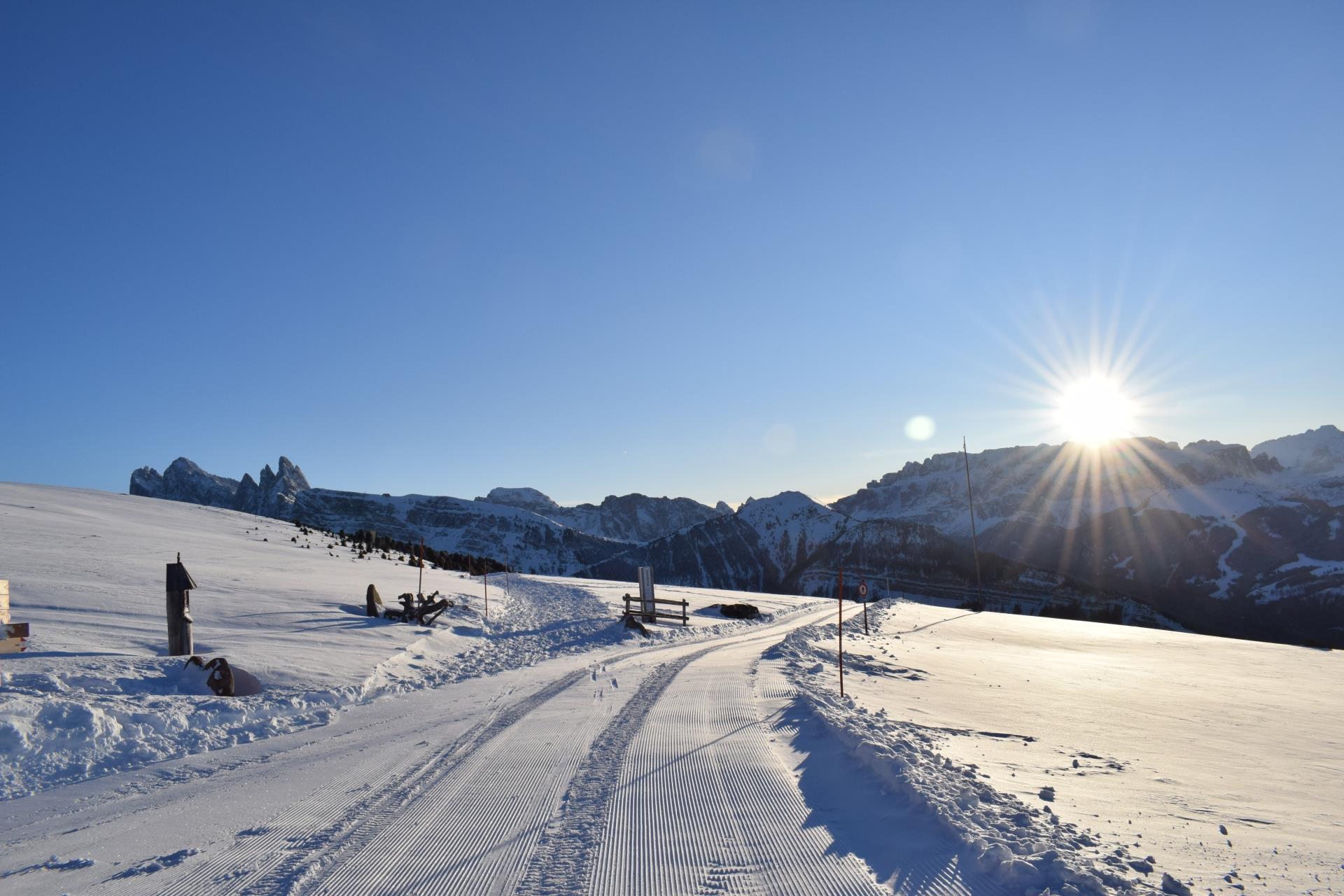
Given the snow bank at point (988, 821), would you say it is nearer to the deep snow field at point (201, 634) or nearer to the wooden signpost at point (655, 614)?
the deep snow field at point (201, 634)

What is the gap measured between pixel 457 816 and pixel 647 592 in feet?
71.1

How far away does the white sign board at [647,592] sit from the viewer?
26969mm

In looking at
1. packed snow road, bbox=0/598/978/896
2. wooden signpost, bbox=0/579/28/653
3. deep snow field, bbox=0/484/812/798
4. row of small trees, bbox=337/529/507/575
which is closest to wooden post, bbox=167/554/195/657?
deep snow field, bbox=0/484/812/798

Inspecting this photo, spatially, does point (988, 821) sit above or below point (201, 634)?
above

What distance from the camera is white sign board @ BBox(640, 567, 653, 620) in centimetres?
2697

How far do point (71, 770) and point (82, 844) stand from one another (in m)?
3.07

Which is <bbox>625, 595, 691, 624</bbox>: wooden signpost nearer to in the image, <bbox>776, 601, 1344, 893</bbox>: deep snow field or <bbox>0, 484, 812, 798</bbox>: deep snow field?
<bbox>0, 484, 812, 798</bbox>: deep snow field

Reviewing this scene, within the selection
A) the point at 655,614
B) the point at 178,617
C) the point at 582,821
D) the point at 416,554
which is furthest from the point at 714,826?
the point at 416,554

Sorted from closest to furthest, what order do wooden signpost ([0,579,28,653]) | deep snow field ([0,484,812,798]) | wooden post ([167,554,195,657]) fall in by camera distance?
deep snow field ([0,484,812,798]) < wooden signpost ([0,579,28,653]) < wooden post ([167,554,195,657])

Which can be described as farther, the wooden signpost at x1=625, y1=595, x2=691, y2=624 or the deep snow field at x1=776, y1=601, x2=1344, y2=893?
the wooden signpost at x1=625, y1=595, x2=691, y2=624

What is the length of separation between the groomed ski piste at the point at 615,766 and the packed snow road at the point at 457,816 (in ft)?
0.12

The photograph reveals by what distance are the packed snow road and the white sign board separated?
53.8ft

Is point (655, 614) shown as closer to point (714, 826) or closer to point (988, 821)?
point (714, 826)

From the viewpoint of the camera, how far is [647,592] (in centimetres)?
2772
